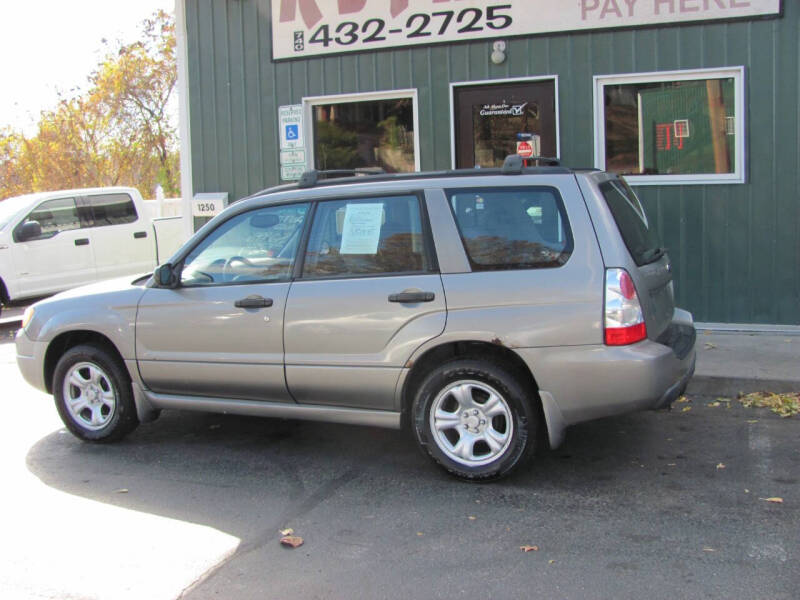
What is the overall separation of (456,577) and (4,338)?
29.5 feet

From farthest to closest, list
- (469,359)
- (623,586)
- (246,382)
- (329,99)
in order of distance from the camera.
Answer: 1. (329,99)
2. (246,382)
3. (469,359)
4. (623,586)

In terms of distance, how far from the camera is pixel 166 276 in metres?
5.69

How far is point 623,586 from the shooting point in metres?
3.74

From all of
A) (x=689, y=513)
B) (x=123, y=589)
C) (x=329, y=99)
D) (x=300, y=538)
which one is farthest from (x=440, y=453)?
(x=329, y=99)

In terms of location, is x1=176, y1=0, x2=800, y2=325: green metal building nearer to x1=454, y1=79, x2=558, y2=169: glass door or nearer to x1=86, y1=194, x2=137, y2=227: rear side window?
x1=454, y1=79, x2=558, y2=169: glass door

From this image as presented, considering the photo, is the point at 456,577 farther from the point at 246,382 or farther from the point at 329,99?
the point at 329,99

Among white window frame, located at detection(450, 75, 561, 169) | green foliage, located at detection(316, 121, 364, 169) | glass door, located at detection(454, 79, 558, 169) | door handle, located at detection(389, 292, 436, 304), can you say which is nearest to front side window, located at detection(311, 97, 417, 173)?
green foliage, located at detection(316, 121, 364, 169)

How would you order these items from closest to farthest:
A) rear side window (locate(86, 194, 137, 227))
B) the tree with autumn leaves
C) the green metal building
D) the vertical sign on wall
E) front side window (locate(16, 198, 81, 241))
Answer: the green metal building < the vertical sign on wall < front side window (locate(16, 198, 81, 241)) < rear side window (locate(86, 194, 137, 227)) < the tree with autumn leaves

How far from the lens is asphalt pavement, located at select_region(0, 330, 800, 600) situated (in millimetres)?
3877

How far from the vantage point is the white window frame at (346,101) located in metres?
10.0

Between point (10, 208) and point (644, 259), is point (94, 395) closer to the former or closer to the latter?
point (644, 259)

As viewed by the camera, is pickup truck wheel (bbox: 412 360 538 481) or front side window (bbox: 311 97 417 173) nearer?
pickup truck wheel (bbox: 412 360 538 481)

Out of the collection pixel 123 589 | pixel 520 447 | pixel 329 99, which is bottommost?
pixel 123 589

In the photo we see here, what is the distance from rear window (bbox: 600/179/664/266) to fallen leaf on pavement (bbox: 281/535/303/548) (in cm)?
236
